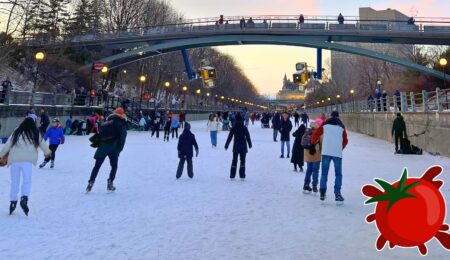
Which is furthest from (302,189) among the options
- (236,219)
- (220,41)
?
(220,41)

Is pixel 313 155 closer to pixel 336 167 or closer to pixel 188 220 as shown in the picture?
pixel 336 167

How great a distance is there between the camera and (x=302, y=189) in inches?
302

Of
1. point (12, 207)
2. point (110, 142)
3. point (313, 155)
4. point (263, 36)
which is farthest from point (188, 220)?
point (263, 36)

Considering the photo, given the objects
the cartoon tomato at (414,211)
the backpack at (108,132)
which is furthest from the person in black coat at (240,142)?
the cartoon tomato at (414,211)

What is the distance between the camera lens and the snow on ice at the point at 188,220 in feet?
13.1

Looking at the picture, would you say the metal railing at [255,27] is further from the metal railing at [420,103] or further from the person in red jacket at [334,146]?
the person in red jacket at [334,146]

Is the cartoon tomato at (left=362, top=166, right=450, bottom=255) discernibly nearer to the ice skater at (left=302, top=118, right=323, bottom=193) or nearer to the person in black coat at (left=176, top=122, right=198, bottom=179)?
the ice skater at (left=302, top=118, right=323, bottom=193)

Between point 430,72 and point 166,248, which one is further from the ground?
point 430,72

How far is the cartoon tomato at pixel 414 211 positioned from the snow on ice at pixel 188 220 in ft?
3.97

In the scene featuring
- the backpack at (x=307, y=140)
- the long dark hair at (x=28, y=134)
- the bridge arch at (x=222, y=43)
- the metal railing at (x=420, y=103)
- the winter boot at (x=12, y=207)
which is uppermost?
the bridge arch at (x=222, y=43)

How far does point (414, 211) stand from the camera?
269 cm

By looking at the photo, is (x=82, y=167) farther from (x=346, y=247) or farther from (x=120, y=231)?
(x=346, y=247)

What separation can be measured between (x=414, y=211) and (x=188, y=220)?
3163mm

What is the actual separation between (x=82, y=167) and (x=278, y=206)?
6.25 metres
